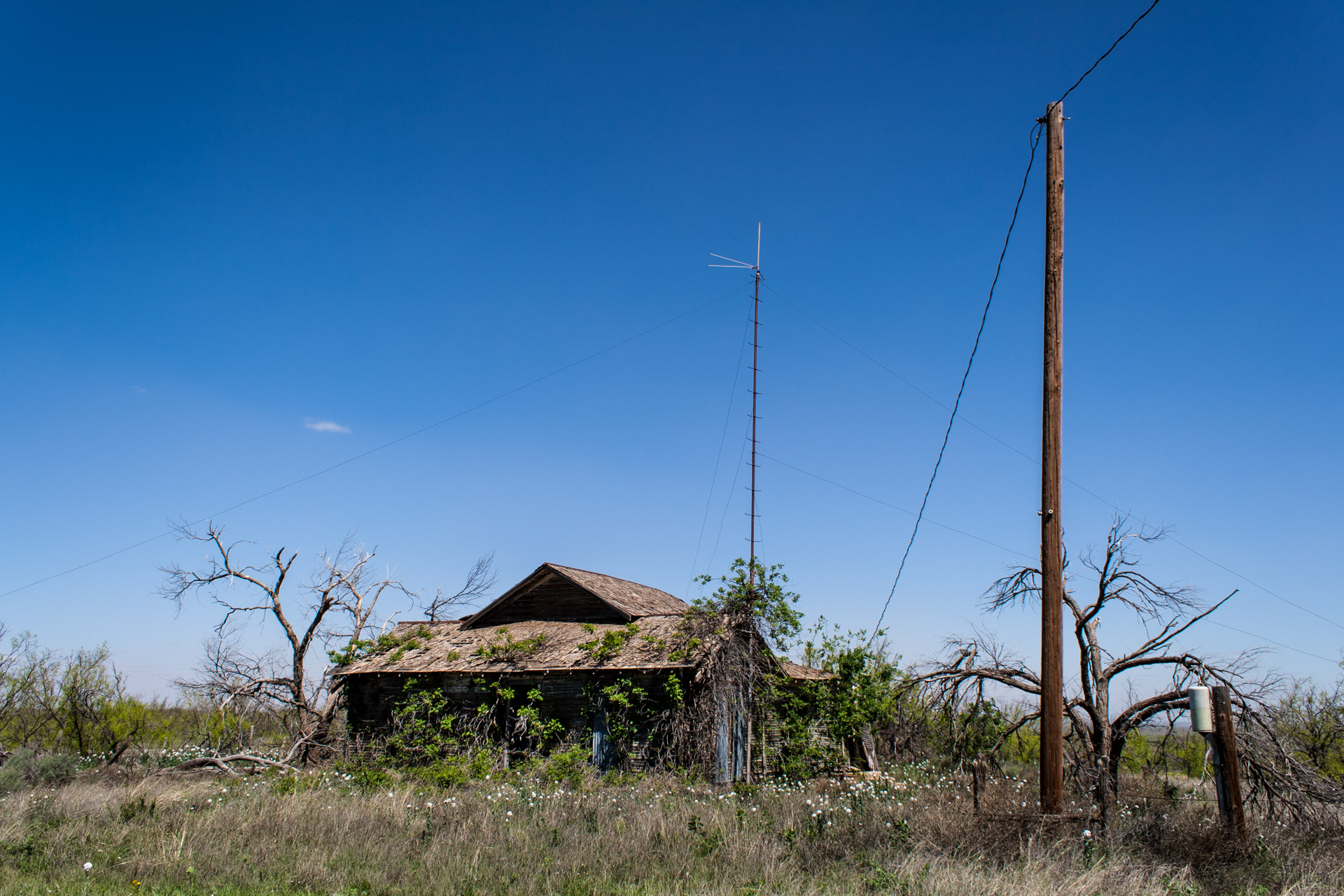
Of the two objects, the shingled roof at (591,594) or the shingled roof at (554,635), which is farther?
the shingled roof at (591,594)

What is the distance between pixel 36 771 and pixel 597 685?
11837mm

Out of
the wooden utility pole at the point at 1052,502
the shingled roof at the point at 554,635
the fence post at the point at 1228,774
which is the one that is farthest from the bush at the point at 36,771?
the fence post at the point at 1228,774

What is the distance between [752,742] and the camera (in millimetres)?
17453

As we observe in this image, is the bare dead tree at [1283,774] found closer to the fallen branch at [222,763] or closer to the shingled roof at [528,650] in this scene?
the shingled roof at [528,650]

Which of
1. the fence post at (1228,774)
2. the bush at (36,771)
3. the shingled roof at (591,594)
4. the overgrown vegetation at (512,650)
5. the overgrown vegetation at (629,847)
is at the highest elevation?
the shingled roof at (591,594)

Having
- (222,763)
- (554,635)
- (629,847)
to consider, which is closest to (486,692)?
(554,635)

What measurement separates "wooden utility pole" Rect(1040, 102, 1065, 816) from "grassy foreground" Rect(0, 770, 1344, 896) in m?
0.77

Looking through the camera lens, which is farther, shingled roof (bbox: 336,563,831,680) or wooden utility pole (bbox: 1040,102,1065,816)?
shingled roof (bbox: 336,563,831,680)

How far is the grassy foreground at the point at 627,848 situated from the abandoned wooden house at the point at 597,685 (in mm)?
3904

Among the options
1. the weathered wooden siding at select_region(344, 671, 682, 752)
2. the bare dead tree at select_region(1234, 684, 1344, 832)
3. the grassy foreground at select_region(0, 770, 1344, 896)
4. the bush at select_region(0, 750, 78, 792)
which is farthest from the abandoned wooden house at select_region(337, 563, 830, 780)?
the bare dead tree at select_region(1234, 684, 1344, 832)

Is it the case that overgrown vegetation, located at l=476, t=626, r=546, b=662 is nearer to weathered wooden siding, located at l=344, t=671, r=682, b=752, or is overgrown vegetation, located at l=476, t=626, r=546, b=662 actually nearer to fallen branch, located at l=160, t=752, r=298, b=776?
weathered wooden siding, located at l=344, t=671, r=682, b=752

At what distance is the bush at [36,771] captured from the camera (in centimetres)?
1543

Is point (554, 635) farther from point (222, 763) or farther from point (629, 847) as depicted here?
point (629, 847)

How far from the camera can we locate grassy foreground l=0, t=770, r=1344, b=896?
24.3ft
